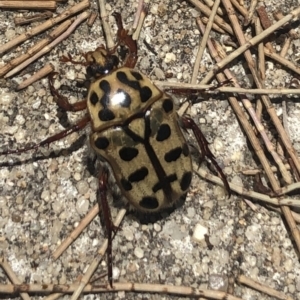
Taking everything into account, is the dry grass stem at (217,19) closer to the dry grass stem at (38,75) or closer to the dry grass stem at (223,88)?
the dry grass stem at (223,88)

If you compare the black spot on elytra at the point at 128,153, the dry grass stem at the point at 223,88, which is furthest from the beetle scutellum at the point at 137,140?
the dry grass stem at the point at 223,88

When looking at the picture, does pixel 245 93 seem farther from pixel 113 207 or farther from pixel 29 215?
pixel 29 215

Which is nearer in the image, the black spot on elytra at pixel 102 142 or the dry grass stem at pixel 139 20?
the black spot on elytra at pixel 102 142

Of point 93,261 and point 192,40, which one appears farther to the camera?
point 192,40

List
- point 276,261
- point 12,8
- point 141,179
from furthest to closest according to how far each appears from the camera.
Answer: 1. point 12,8
2. point 276,261
3. point 141,179

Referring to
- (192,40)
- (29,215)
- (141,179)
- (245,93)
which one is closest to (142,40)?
(192,40)

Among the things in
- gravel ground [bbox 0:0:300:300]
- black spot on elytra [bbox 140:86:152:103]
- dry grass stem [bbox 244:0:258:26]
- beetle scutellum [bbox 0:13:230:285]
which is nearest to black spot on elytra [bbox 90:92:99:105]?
beetle scutellum [bbox 0:13:230:285]
